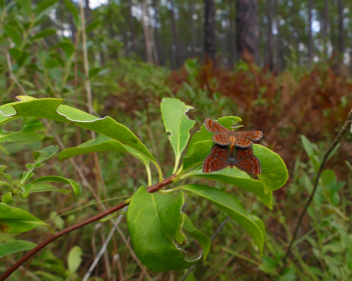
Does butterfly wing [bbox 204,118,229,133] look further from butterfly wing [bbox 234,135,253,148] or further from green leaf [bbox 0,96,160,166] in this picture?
green leaf [bbox 0,96,160,166]

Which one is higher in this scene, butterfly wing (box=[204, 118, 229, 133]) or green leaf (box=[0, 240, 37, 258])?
butterfly wing (box=[204, 118, 229, 133])

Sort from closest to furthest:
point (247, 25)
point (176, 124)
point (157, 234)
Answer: point (157, 234) < point (176, 124) < point (247, 25)

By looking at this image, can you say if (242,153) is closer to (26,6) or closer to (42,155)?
(42,155)

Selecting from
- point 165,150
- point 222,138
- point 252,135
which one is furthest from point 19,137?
point 165,150

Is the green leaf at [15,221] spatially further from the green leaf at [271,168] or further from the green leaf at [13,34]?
the green leaf at [13,34]

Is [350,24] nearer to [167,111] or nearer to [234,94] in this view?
[234,94]

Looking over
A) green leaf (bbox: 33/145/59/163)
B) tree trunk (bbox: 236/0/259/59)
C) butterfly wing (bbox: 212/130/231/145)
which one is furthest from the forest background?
tree trunk (bbox: 236/0/259/59)
